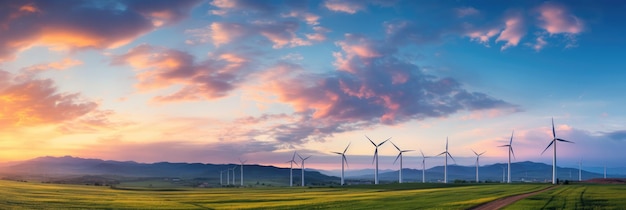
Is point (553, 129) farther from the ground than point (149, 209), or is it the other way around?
point (553, 129)

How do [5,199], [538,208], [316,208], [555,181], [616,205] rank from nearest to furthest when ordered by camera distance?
[538,208], [616,205], [316,208], [5,199], [555,181]

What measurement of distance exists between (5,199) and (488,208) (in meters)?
80.1

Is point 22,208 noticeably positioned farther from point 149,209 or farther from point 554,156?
point 554,156

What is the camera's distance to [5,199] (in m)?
91.9

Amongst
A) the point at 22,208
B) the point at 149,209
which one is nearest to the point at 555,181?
the point at 149,209

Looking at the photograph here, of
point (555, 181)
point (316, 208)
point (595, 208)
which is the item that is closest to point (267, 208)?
point (316, 208)

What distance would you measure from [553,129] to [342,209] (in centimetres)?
13237

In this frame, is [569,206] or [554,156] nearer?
[569,206]

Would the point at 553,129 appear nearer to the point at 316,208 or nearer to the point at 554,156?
the point at 554,156

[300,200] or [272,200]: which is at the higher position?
[300,200]

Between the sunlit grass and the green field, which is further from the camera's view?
the sunlit grass

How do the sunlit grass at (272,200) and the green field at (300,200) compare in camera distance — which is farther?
the sunlit grass at (272,200)

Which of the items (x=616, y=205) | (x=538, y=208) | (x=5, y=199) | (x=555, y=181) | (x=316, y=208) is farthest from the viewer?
(x=555, y=181)

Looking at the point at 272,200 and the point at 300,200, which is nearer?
the point at 300,200
